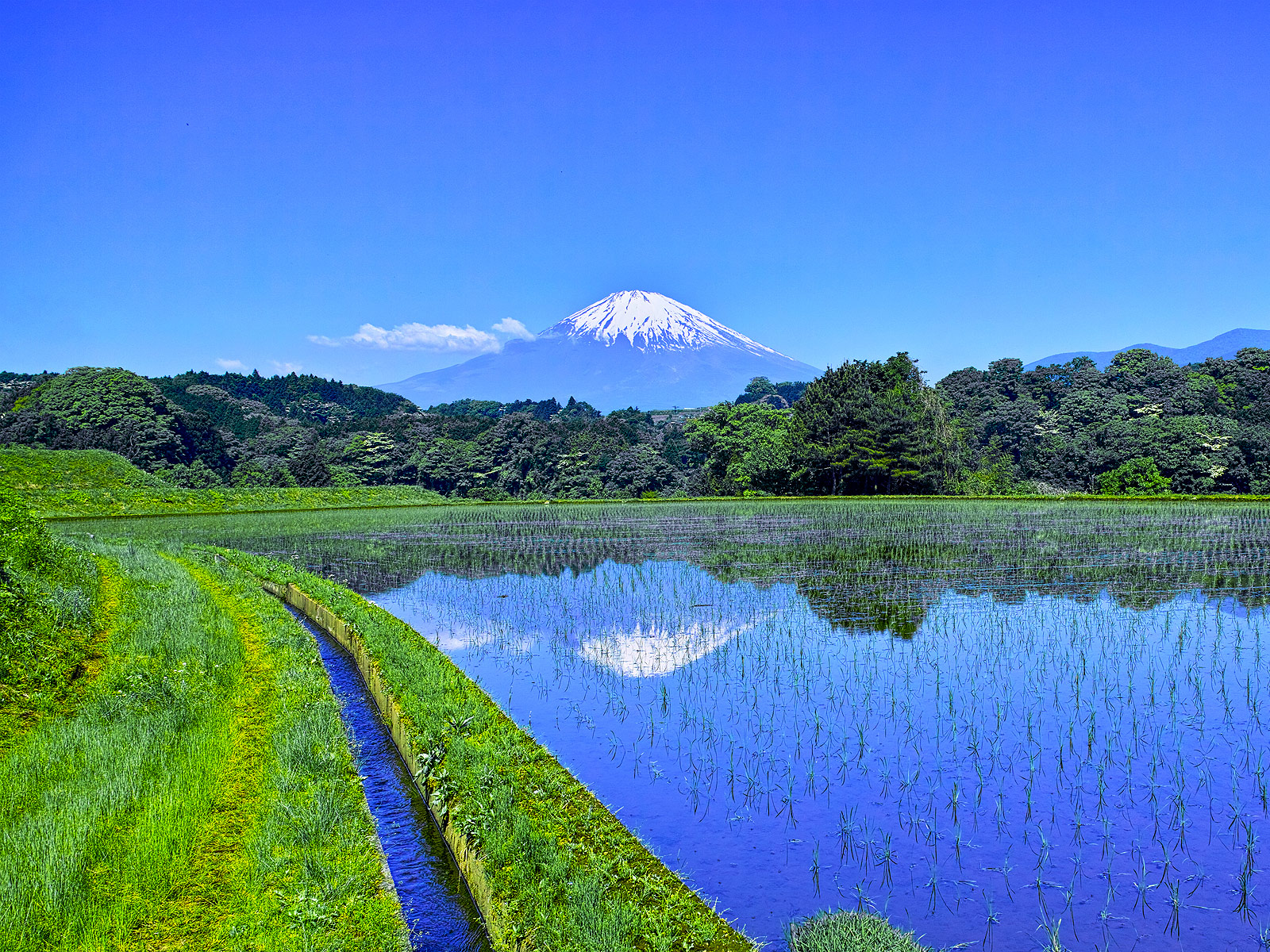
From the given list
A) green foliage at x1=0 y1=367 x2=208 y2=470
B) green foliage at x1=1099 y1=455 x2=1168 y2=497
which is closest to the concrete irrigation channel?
green foliage at x1=1099 y1=455 x2=1168 y2=497

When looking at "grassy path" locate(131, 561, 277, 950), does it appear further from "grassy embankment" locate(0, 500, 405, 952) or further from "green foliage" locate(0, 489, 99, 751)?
"green foliage" locate(0, 489, 99, 751)

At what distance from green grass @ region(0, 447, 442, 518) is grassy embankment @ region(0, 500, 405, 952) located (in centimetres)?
3531

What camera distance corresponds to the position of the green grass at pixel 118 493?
42281mm

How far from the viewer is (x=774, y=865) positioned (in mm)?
4988

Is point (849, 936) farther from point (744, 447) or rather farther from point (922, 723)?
point (744, 447)

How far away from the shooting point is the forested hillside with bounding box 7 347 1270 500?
46844 millimetres

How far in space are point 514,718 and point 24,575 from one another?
6.25m

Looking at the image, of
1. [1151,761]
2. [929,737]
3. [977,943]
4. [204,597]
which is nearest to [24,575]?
[204,597]

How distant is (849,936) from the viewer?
387 centimetres

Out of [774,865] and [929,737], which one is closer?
[774,865]

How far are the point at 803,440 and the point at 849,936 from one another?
1856 inches

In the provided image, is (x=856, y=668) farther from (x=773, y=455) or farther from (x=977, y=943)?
(x=773, y=455)

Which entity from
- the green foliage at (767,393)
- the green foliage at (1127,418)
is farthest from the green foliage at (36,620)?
the green foliage at (767,393)

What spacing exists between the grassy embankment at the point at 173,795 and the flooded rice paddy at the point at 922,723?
6.25 feet
